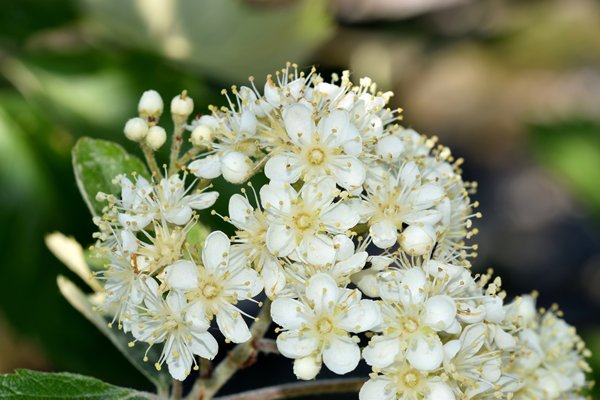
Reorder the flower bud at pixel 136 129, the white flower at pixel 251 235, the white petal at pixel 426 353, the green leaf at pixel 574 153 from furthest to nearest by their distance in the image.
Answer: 1. the green leaf at pixel 574 153
2. the flower bud at pixel 136 129
3. the white flower at pixel 251 235
4. the white petal at pixel 426 353

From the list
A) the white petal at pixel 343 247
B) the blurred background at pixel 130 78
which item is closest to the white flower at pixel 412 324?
the white petal at pixel 343 247

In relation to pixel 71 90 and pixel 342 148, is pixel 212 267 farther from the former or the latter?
pixel 71 90

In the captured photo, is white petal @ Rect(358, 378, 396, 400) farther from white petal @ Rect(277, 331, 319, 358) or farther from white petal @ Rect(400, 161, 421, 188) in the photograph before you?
white petal @ Rect(400, 161, 421, 188)

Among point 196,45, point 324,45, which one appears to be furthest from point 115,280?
point 324,45

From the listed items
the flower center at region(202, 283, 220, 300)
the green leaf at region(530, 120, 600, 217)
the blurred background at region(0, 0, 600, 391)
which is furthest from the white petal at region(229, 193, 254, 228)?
the green leaf at region(530, 120, 600, 217)

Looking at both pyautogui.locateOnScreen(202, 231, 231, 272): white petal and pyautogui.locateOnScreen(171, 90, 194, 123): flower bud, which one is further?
pyautogui.locateOnScreen(171, 90, 194, 123): flower bud

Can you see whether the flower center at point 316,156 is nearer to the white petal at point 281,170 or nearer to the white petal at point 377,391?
the white petal at point 281,170

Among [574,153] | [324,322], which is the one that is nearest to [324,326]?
[324,322]
